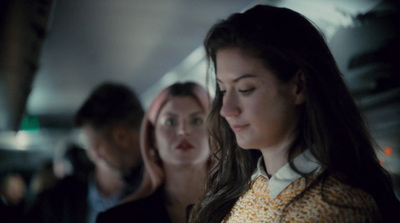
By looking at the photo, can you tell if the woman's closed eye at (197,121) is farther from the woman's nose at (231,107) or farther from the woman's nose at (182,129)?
the woman's nose at (231,107)

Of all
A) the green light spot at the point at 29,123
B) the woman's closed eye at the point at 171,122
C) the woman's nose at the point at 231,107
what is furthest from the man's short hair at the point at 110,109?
the green light spot at the point at 29,123

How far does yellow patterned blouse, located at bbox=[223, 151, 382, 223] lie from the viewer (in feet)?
3.42

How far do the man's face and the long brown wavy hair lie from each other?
170 cm

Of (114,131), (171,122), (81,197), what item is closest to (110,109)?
(114,131)

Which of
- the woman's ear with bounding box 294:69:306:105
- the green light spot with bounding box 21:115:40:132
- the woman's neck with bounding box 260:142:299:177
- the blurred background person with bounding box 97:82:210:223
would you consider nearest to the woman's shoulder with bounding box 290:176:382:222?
the woman's neck with bounding box 260:142:299:177

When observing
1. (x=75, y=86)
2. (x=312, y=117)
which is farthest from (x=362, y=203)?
(x=75, y=86)

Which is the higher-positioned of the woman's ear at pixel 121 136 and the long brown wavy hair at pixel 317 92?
the long brown wavy hair at pixel 317 92

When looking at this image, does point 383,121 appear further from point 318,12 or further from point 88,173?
point 88,173

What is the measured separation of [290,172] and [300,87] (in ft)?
0.90

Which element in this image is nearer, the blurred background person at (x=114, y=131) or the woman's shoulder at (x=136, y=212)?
the woman's shoulder at (x=136, y=212)

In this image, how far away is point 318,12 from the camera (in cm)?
263

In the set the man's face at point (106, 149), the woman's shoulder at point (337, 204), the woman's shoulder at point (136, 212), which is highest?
the woman's shoulder at point (337, 204)

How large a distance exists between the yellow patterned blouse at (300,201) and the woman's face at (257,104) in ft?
0.38

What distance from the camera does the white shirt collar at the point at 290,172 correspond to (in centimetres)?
118
